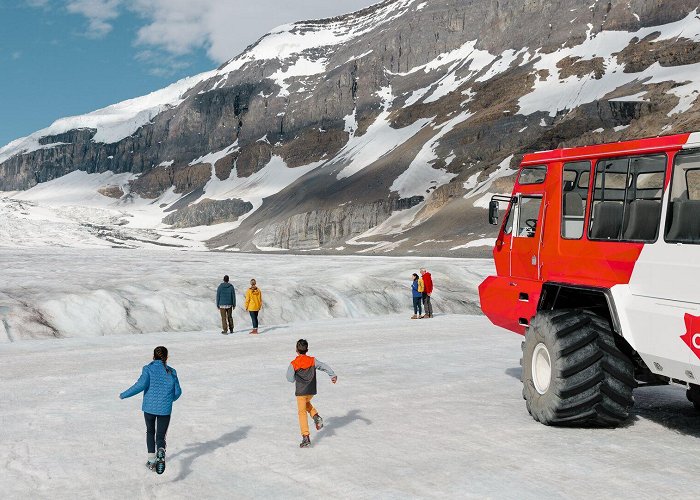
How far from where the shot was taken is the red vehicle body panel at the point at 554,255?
7.45 m

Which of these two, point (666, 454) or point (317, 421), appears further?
point (317, 421)

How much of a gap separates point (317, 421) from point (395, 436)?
3.30 ft

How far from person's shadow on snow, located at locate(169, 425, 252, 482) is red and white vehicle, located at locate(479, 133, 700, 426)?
389 centimetres

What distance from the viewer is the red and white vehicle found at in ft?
22.3

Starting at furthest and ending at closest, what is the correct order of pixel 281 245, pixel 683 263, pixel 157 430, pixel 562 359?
pixel 281 245 → pixel 562 359 → pixel 157 430 → pixel 683 263

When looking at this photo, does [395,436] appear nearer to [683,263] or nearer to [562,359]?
[562,359]

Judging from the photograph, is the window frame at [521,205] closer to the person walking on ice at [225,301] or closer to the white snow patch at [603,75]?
the person walking on ice at [225,301]

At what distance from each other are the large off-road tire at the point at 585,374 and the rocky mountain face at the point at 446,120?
237 ft

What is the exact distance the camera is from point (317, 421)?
8.08 metres

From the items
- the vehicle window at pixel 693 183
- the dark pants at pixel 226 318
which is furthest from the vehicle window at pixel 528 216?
the dark pants at pixel 226 318

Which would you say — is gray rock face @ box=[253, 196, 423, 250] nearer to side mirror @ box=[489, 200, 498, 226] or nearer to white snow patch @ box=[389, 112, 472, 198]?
white snow patch @ box=[389, 112, 472, 198]

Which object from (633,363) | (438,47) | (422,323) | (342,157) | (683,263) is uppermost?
(438,47)

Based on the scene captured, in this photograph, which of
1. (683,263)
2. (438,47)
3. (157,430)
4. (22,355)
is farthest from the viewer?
(438,47)

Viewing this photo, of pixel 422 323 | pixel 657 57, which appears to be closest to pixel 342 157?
pixel 657 57
